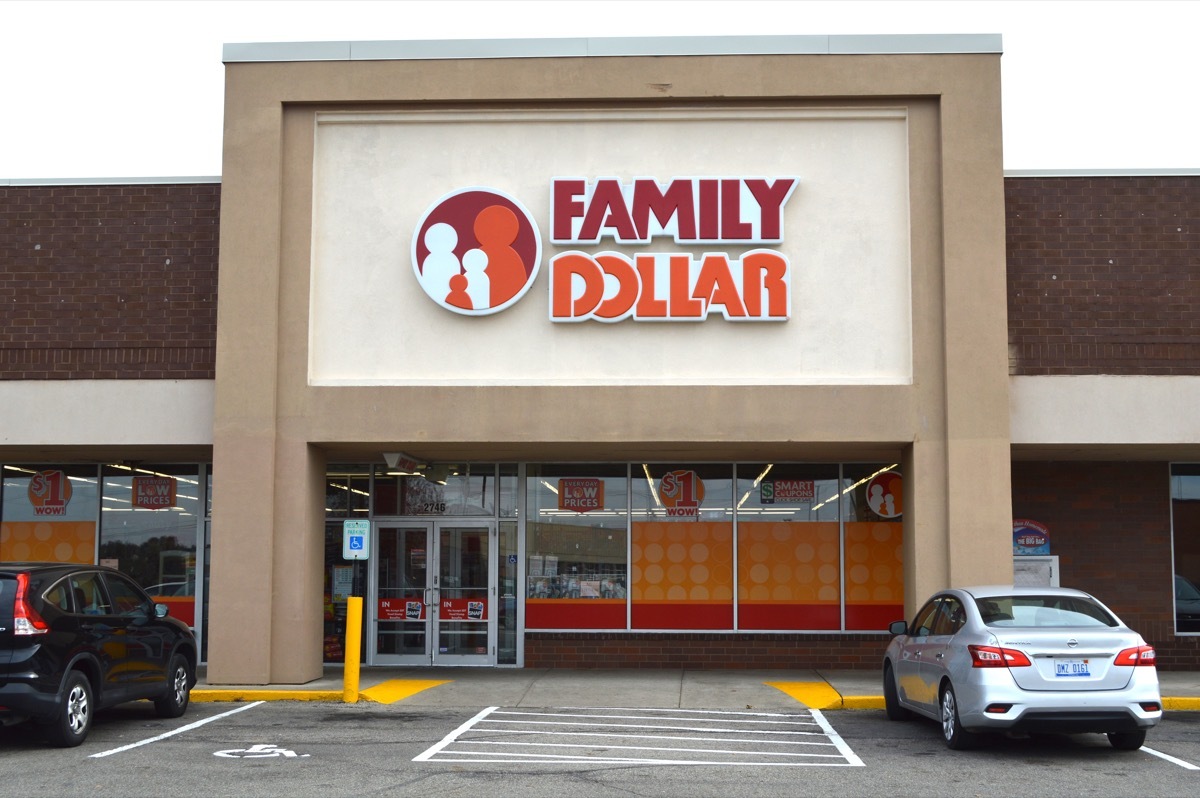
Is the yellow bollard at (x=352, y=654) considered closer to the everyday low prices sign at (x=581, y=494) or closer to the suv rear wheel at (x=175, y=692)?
the suv rear wheel at (x=175, y=692)

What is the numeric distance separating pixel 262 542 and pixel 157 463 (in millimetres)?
4515

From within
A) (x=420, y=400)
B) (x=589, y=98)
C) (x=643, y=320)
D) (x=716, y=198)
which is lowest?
(x=420, y=400)

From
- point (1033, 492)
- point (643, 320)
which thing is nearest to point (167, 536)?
point (643, 320)

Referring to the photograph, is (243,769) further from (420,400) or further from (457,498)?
(457,498)

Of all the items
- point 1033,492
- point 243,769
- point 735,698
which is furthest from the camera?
point 1033,492

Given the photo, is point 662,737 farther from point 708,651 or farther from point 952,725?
point 708,651

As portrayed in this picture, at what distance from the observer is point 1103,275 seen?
1723cm

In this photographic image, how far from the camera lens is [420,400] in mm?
16812

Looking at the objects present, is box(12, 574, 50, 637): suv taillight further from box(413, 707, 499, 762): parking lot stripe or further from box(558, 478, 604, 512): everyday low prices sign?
box(558, 478, 604, 512): everyday low prices sign

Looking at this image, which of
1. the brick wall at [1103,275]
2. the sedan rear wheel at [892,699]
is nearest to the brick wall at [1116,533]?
the brick wall at [1103,275]

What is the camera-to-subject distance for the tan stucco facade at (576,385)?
16.4 metres

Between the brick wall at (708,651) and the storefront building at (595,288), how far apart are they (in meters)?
2.71

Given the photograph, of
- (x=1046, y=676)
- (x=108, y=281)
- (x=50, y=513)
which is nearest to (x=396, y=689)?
(x=108, y=281)

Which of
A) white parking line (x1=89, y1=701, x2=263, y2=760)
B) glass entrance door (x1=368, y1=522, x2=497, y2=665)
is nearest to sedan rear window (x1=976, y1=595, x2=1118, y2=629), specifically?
white parking line (x1=89, y1=701, x2=263, y2=760)
